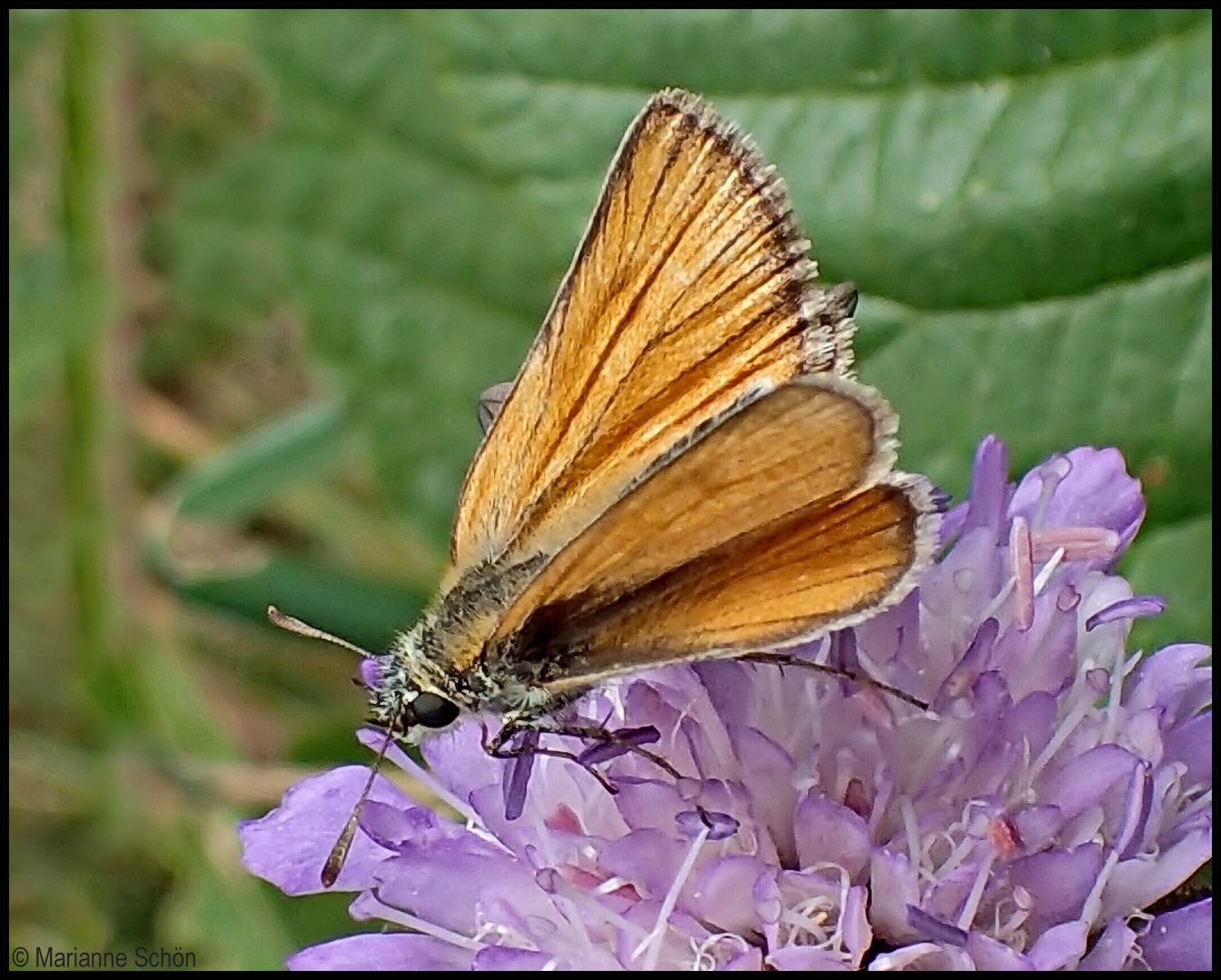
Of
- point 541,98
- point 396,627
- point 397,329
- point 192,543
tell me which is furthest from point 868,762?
point 192,543

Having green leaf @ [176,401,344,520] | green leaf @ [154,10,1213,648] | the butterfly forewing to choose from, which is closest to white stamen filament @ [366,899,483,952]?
the butterfly forewing

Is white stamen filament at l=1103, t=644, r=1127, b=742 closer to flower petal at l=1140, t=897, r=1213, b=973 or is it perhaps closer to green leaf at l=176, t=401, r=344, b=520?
flower petal at l=1140, t=897, r=1213, b=973

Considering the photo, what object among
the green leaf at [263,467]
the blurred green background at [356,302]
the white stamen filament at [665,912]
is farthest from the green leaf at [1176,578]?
the green leaf at [263,467]

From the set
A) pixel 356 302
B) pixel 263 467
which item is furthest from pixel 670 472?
pixel 263 467

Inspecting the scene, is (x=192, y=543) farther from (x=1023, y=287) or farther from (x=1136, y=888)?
(x=1136, y=888)

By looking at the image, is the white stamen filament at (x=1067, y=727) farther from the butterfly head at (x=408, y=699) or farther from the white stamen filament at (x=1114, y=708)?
the butterfly head at (x=408, y=699)

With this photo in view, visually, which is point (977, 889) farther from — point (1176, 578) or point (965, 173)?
point (965, 173)
